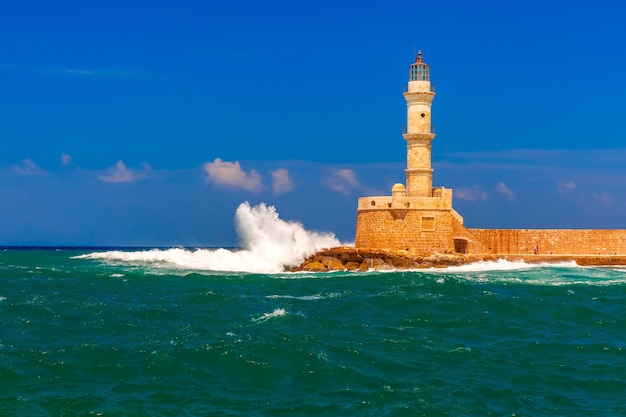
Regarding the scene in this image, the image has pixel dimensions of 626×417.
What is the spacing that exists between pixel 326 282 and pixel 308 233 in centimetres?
1252

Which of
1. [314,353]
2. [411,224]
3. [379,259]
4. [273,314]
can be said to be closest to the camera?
[314,353]

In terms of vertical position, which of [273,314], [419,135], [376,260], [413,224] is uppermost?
[419,135]

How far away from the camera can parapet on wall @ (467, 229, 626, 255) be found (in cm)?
3462

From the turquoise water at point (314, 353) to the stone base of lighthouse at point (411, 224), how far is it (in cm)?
1215

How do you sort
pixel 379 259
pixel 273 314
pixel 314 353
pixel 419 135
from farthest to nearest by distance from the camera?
pixel 419 135 < pixel 379 259 < pixel 273 314 < pixel 314 353

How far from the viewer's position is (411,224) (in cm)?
3238

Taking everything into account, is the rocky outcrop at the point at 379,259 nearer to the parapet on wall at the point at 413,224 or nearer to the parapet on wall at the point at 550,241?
the parapet on wall at the point at 413,224

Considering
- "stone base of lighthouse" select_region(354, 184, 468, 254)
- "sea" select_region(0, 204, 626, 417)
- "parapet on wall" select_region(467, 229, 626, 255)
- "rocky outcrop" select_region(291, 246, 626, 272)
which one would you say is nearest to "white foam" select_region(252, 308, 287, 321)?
"sea" select_region(0, 204, 626, 417)

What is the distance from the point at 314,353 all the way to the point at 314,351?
7.4 inches

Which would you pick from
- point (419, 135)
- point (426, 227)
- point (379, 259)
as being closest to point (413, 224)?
point (426, 227)

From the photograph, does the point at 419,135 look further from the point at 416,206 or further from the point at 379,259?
the point at 379,259

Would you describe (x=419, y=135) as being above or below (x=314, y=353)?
above

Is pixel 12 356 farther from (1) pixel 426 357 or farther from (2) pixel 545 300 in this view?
(2) pixel 545 300

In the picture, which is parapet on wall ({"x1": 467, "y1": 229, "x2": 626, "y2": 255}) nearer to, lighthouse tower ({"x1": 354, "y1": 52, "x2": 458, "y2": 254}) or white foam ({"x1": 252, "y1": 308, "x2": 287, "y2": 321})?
lighthouse tower ({"x1": 354, "y1": 52, "x2": 458, "y2": 254})
